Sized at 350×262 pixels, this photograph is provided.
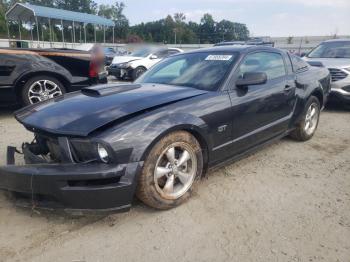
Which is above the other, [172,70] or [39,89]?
[172,70]

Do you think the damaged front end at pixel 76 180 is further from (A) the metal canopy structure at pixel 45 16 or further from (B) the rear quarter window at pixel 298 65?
(A) the metal canopy structure at pixel 45 16

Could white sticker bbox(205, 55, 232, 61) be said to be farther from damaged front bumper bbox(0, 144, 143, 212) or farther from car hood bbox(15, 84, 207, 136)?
damaged front bumper bbox(0, 144, 143, 212)

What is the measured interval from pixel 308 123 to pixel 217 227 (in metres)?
3.01

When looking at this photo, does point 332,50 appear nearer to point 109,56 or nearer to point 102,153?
point 102,153

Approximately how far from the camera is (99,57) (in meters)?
6.79

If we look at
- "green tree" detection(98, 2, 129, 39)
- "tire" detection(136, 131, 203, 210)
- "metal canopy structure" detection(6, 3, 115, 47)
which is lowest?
"tire" detection(136, 131, 203, 210)

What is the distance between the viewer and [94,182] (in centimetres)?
245

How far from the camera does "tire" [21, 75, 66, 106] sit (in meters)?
5.80

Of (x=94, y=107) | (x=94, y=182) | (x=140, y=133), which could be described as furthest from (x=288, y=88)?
(x=94, y=182)

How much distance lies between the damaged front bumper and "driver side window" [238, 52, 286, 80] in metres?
1.87

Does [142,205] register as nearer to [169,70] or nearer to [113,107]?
[113,107]

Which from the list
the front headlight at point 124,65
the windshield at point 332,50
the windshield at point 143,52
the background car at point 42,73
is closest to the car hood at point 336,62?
the windshield at point 332,50

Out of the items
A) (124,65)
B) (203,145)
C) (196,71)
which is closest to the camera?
(203,145)

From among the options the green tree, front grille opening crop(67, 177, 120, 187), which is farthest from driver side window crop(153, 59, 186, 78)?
the green tree
